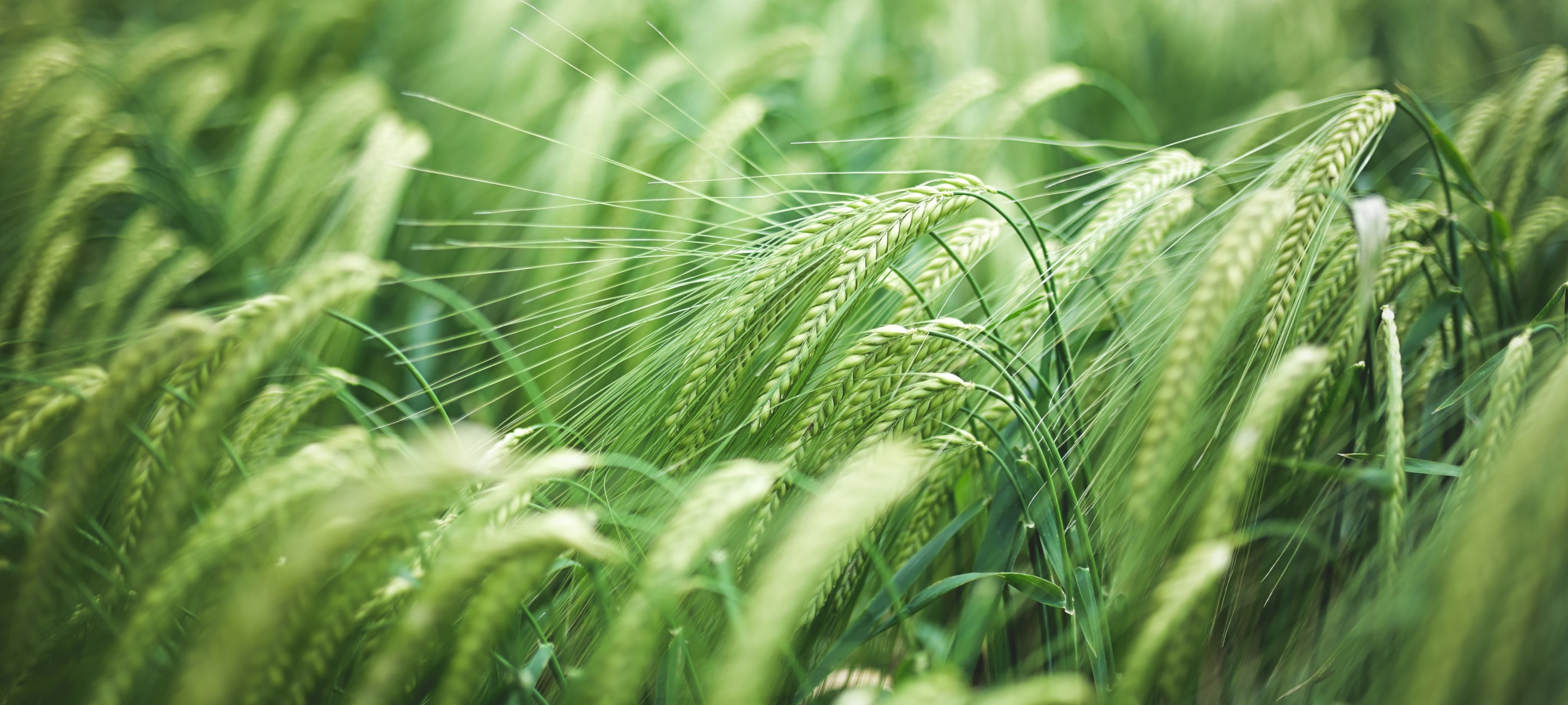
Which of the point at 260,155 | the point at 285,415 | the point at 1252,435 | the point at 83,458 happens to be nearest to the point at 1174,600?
the point at 1252,435

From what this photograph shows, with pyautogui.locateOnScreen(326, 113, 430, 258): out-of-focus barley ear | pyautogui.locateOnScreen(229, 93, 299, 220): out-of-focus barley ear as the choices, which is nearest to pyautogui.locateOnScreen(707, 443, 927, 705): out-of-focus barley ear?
pyautogui.locateOnScreen(326, 113, 430, 258): out-of-focus barley ear

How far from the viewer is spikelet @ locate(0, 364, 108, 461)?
2.42ft

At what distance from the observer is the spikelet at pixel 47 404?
2.42 ft

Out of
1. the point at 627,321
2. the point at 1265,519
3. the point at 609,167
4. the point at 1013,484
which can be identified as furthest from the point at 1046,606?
the point at 609,167

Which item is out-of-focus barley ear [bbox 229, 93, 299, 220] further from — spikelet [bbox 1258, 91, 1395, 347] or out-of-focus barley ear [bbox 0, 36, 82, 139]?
spikelet [bbox 1258, 91, 1395, 347]

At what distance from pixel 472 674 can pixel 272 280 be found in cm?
115

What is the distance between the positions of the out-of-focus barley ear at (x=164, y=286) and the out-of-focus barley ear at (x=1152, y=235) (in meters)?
1.46

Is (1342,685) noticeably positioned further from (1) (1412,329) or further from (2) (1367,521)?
(1) (1412,329)

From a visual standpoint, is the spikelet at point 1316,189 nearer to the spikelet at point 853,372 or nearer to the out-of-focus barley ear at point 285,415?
the spikelet at point 853,372

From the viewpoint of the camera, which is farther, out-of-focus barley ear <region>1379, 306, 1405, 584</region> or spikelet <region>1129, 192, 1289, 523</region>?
out-of-focus barley ear <region>1379, 306, 1405, 584</region>

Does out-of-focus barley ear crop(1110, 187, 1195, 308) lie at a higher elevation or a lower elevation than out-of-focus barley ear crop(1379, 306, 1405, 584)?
higher

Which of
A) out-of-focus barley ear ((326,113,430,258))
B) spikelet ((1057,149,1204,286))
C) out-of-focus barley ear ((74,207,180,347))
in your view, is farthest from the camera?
out-of-focus barley ear ((326,113,430,258))

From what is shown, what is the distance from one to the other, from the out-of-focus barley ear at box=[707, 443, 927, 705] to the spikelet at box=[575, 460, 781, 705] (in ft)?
0.17

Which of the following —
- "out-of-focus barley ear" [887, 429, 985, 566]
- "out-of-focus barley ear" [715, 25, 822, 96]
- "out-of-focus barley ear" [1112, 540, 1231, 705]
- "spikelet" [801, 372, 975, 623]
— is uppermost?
"out-of-focus barley ear" [715, 25, 822, 96]
